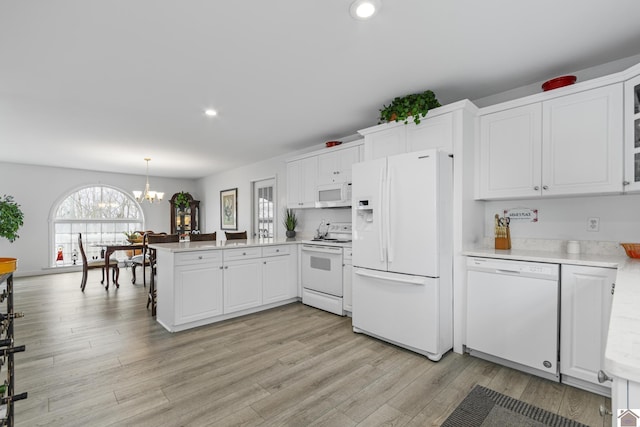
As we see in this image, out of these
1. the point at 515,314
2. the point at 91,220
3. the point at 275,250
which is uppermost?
the point at 91,220

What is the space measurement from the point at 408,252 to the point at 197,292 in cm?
227

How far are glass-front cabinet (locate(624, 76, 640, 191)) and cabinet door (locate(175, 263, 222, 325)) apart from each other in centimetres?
368

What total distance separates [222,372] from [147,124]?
3.16 meters

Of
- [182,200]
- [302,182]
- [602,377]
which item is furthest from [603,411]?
[182,200]

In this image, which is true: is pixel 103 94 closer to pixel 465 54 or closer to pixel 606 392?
pixel 465 54

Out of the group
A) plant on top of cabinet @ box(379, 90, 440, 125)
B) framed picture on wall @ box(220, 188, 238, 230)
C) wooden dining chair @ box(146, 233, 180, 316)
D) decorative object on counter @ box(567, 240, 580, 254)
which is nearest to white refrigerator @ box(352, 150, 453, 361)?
plant on top of cabinet @ box(379, 90, 440, 125)

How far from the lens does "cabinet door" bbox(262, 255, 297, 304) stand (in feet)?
12.9

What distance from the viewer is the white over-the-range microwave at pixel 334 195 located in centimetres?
400

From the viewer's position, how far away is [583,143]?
2.31 metres

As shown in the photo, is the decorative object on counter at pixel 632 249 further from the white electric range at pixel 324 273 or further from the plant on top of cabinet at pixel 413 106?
the white electric range at pixel 324 273

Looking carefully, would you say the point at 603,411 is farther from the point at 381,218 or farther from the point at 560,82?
the point at 560,82

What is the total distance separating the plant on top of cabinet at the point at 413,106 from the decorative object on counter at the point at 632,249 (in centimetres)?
179

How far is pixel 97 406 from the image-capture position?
195 cm

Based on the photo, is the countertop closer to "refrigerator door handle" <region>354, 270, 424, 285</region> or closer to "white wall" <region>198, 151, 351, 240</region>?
"refrigerator door handle" <region>354, 270, 424, 285</region>
